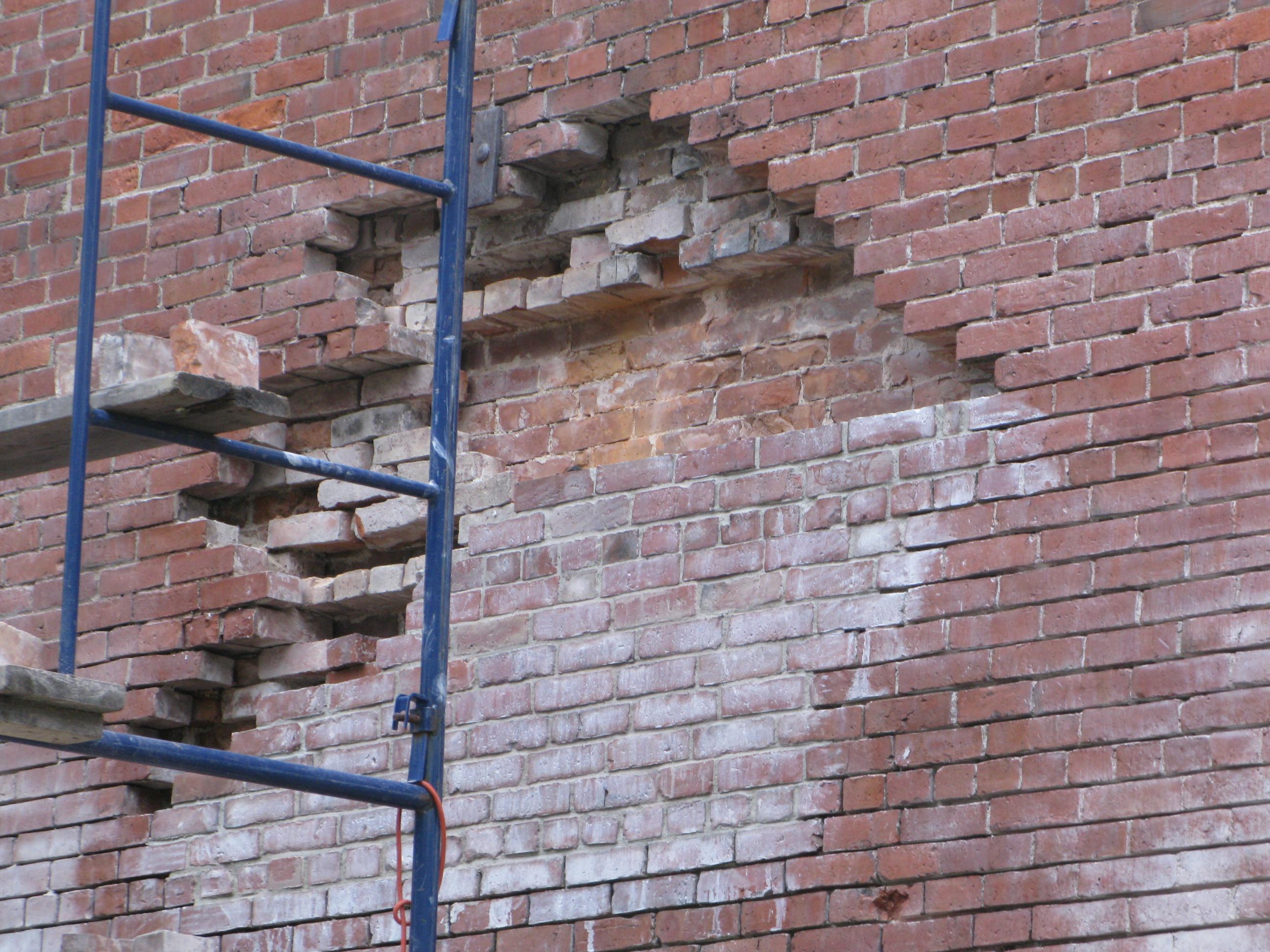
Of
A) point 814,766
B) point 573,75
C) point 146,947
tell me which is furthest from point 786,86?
point 146,947

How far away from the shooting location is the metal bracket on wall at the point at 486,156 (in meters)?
5.83

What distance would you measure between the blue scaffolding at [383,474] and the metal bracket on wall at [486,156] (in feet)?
2.84

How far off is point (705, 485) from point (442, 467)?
854mm

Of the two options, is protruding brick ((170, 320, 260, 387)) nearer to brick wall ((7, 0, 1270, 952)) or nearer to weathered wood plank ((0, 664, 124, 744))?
weathered wood plank ((0, 664, 124, 744))

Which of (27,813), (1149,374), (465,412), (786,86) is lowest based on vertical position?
(27,813)

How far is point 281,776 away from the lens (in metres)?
4.23

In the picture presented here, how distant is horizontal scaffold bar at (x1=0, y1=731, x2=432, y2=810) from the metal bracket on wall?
1.94 meters

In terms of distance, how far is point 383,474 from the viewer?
462cm

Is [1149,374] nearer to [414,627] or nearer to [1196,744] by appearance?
[1196,744]

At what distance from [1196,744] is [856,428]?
1119mm

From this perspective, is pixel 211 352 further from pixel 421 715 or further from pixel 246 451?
pixel 421 715

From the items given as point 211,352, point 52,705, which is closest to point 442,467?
point 211,352

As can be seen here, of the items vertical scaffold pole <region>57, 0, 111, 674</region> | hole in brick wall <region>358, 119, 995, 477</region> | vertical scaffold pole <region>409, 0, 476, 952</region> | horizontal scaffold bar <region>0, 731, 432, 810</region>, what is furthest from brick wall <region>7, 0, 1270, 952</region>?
vertical scaffold pole <region>57, 0, 111, 674</region>

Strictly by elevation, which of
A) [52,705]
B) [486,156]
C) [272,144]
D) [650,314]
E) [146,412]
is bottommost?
[52,705]
